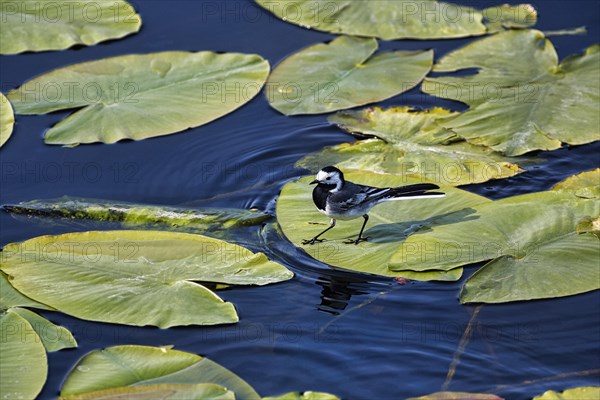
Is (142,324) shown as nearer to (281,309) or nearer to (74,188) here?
(281,309)

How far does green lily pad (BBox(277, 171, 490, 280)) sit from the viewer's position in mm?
6645

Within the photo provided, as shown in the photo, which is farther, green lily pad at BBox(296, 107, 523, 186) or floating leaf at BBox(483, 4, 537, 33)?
floating leaf at BBox(483, 4, 537, 33)

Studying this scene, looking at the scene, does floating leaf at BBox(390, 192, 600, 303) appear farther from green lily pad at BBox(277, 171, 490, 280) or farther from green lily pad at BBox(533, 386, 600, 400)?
green lily pad at BBox(533, 386, 600, 400)

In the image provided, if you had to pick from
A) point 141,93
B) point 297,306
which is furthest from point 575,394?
point 141,93

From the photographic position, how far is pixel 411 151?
26.6 ft

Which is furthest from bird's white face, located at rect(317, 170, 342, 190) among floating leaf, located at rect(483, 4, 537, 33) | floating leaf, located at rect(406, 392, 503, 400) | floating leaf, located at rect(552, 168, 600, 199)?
floating leaf, located at rect(483, 4, 537, 33)

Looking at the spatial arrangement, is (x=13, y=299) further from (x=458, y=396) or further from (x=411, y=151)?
(x=411, y=151)

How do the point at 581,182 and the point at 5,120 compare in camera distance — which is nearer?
the point at 581,182

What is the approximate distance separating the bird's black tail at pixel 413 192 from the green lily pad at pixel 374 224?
0.50 ft

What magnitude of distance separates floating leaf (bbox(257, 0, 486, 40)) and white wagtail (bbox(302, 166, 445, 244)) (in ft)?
10.6

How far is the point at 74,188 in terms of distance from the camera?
319 inches

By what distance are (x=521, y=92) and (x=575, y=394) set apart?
4.16 meters

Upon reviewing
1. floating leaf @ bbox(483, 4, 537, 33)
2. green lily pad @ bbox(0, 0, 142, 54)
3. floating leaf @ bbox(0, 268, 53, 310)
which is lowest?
floating leaf @ bbox(0, 268, 53, 310)

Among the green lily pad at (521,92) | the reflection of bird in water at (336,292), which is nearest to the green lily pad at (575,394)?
the reflection of bird in water at (336,292)
